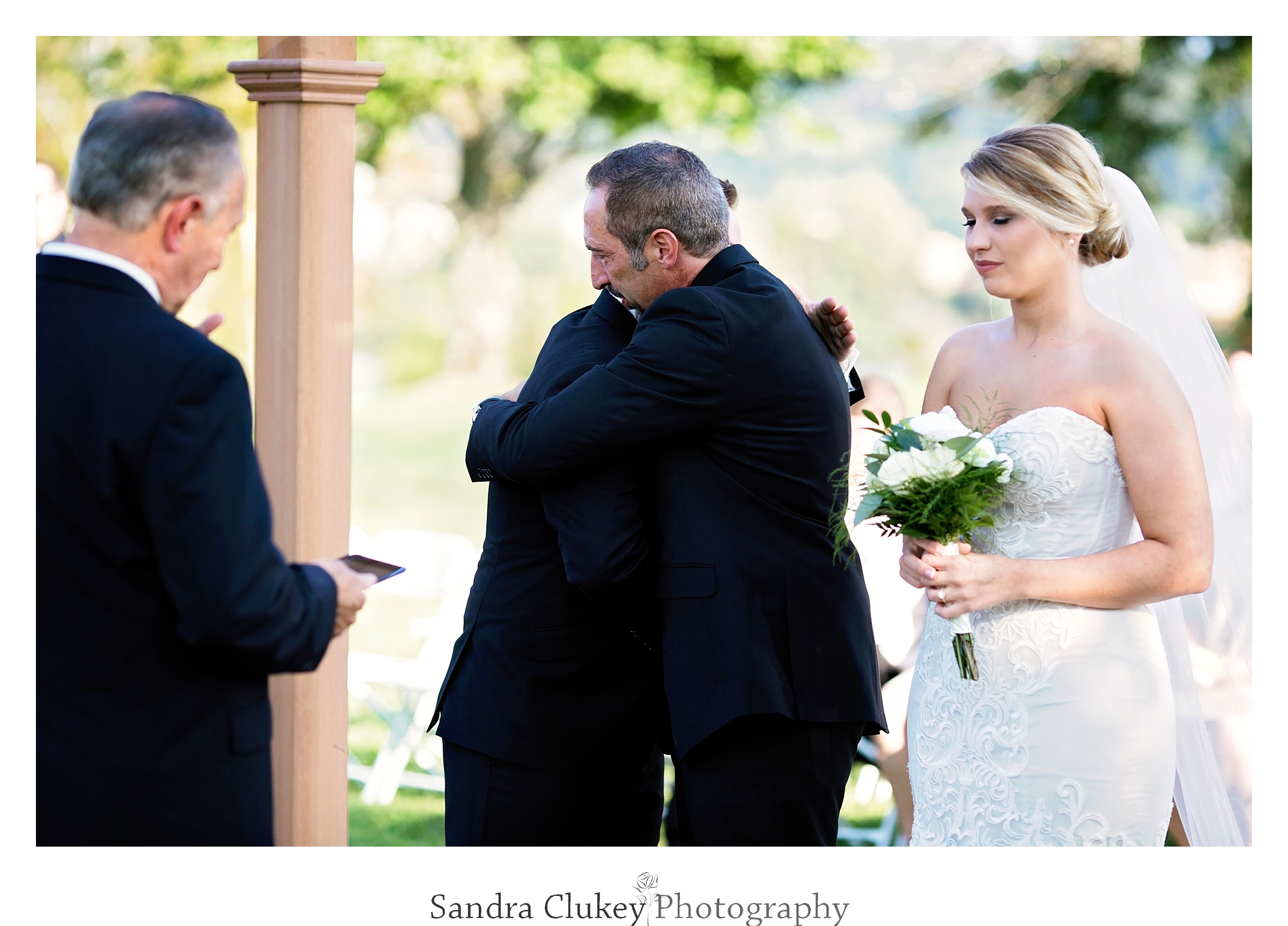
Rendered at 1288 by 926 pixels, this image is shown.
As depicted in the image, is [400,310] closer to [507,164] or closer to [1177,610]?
[507,164]

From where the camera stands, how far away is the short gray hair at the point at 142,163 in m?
2.22

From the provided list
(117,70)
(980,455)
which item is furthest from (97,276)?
(117,70)

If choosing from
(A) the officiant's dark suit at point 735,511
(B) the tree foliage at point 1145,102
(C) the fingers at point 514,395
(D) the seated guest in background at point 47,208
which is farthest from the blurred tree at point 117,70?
(A) the officiant's dark suit at point 735,511

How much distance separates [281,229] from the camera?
3.13 m

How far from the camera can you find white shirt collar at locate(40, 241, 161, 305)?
7.25ft

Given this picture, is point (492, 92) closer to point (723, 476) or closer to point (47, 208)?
point (47, 208)

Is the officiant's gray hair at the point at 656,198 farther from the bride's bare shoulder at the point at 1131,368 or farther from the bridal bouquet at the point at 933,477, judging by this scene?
the bride's bare shoulder at the point at 1131,368

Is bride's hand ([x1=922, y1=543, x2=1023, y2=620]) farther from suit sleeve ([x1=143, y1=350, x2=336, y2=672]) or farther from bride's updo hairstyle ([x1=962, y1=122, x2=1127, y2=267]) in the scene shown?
suit sleeve ([x1=143, y1=350, x2=336, y2=672])

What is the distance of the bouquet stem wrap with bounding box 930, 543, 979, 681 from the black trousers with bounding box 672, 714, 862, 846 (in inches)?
16.5

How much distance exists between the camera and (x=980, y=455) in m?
2.83

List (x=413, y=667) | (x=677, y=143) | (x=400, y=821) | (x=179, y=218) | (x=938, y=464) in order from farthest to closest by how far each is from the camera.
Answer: (x=677, y=143) → (x=413, y=667) → (x=400, y=821) → (x=938, y=464) → (x=179, y=218)

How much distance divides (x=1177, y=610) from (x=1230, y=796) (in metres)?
0.66

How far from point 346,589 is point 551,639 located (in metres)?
0.76
